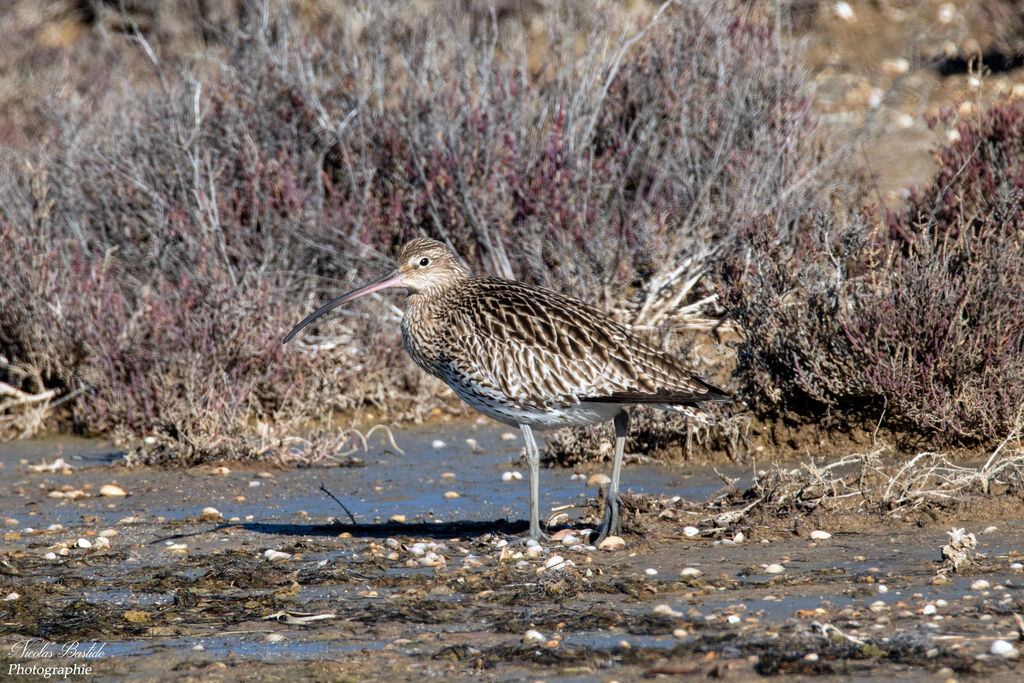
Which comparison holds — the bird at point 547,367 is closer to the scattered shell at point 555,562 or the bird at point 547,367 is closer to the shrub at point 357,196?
the scattered shell at point 555,562

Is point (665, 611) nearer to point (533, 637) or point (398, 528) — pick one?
point (533, 637)

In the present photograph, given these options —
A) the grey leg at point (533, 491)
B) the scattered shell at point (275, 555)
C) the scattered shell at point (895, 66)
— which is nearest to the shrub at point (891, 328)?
the grey leg at point (533, 491)

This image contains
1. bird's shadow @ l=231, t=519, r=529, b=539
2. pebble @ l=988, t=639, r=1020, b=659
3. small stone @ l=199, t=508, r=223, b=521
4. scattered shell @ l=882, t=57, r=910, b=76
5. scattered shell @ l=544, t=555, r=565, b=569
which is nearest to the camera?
pebble @ l=988, t=639, r=1020, b=659

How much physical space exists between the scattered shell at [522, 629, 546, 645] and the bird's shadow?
1.82 metres

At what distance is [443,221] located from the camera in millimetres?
10617

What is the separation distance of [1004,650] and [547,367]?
105 inches

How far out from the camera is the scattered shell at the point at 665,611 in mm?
4926

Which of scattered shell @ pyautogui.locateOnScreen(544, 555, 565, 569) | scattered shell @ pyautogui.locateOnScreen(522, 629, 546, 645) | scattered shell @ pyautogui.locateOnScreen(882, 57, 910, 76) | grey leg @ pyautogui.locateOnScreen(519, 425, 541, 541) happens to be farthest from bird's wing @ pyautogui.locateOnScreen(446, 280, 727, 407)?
scattered shell @ pyautogui.locateOnScreen(882, 57, 910, 76)

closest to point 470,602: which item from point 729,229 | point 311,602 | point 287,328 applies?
point 311,602

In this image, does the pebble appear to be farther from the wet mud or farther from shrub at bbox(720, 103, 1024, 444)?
shrub at bbox(720, 103, 1024, 444)

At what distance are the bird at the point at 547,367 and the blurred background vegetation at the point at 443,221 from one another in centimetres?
168

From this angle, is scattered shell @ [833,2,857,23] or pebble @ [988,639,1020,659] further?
scattered shell @ [833,2,857,23]

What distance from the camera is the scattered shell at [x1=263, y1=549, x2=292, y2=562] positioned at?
6188 mm

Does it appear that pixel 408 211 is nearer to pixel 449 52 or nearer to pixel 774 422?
pixel 449 52
